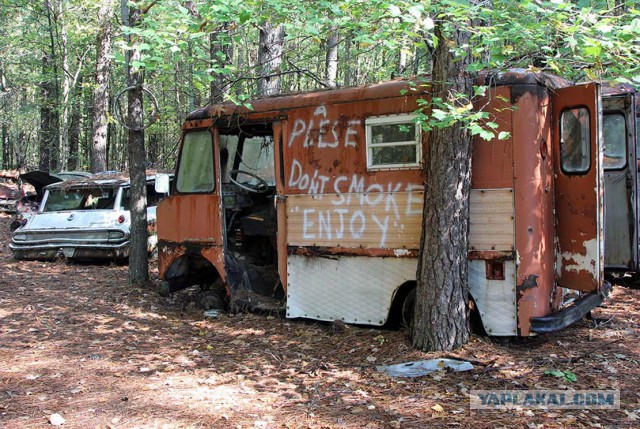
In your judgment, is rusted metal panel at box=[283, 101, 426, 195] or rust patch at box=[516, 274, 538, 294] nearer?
rust patch at box=[516, 274, 538, 294]

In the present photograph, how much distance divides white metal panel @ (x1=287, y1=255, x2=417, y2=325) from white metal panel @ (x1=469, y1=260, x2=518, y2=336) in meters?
0.62

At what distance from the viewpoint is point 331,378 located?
450cm

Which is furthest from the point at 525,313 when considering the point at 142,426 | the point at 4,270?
the point at 4,270

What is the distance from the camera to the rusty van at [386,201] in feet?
15.9

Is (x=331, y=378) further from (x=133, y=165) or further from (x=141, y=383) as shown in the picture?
(x=133, y=165)

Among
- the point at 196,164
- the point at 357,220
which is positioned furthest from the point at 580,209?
the point at 196,164

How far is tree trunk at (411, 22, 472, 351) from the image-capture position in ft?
15.4

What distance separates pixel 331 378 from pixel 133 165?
17.0 feet

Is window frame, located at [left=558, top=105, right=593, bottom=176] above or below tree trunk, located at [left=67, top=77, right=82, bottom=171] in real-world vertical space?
below

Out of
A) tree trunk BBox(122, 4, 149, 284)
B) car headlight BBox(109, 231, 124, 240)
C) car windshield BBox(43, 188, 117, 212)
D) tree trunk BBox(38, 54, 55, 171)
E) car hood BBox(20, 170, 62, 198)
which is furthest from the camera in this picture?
tree trunk BBox(38, 54, 55, 171)

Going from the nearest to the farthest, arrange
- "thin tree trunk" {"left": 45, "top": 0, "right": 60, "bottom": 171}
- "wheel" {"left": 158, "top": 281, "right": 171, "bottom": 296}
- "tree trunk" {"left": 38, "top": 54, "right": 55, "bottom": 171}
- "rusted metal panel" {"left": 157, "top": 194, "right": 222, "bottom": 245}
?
"rusted metal panel" {"left": 157, "top": 194, "right": 222, "bottom": 245} → "wheel" {"left": 158, "top": 281, "right": 171, "bottom": 296} → "thin tree trunk" {"left": 45, "top": 0, "right": 60, "bottom": 171} → "tree trunk" {"left": 38, "top": 54, "right": 55, "bottom": 171}

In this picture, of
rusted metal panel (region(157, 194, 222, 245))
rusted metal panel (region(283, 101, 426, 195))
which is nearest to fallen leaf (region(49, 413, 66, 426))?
rusted metal panel (region(157, 194, 222, 245))

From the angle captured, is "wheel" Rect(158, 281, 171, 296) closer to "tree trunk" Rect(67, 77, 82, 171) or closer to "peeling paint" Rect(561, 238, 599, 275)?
"peeling paint" Rect(561, 238, 599, 275)

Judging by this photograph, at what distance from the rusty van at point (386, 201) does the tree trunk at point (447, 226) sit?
288mm
